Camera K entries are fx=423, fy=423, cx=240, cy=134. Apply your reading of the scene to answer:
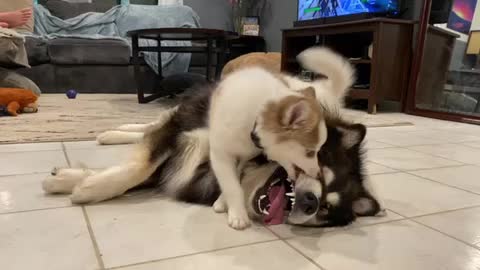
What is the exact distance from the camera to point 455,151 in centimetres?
224

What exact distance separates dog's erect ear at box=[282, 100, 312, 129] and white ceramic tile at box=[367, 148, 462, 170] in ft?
3.25

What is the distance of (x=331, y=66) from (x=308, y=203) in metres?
0.54

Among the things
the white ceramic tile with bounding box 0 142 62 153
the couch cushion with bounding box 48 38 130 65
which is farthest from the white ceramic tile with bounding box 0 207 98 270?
the couch cushion with bounding box 48 38 130 65

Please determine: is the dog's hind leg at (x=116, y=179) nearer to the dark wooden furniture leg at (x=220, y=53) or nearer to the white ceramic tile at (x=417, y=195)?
the white ceramic tile at (x=417, y=195)

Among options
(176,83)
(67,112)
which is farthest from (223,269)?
(176,83)

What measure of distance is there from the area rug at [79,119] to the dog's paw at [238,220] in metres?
0.41

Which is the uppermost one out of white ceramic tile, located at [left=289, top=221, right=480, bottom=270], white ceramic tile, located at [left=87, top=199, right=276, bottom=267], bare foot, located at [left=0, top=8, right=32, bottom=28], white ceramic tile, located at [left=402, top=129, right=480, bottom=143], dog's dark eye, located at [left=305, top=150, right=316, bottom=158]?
bare foot, located at [left=0, top=8, right=32, bottom=28]

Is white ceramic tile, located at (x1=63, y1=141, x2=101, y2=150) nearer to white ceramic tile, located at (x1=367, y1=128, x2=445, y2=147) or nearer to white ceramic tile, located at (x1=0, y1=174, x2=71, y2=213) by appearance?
white ceramic tile, located at (x1=0, y1=174, x2=71, y2=213)

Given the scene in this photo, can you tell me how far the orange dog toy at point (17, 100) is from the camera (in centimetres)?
290

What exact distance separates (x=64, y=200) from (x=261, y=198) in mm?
587

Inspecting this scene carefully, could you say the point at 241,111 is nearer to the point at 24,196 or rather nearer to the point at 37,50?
the point at 24,196

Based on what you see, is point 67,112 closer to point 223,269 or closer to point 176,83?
point 176,83

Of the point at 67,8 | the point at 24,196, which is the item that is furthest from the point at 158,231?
the point at 67,8

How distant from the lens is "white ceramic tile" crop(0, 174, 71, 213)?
1.18m
